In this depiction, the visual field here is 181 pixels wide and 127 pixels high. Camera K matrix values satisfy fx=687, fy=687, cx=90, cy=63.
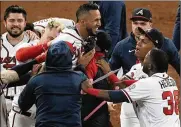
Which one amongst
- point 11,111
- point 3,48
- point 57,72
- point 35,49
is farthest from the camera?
point 3,48

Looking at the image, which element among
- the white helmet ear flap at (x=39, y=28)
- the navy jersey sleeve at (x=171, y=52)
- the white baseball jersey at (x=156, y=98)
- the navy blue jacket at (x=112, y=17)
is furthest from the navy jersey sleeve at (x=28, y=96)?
the navy blue jacket at (x=112, y=17)

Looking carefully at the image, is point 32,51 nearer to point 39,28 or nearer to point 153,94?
point 153,94

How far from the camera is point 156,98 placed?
669cm

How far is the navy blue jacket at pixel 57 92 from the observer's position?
6.38 meters

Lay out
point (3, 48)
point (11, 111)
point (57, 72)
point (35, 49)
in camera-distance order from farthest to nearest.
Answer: point (3, 48) → point (11, 111) → point (35, 49) → point (57, 72)

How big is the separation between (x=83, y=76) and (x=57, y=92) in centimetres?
37

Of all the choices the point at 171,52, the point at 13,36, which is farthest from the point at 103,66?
the point at 13,36

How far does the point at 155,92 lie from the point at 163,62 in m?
0.32

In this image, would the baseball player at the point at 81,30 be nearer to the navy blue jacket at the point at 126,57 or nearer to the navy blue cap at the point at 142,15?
the navy blue jacket at the point at 126,57

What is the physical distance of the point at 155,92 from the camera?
6.68 m

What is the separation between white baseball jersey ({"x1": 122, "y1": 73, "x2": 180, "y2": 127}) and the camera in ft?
21.9

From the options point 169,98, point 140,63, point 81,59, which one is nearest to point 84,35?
point 81,59

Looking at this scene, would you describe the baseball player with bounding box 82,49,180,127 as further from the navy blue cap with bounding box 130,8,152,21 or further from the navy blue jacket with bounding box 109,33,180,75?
the navy blue cap with bounding box 130,8,152,21

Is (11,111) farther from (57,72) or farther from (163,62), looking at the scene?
(163,62)
